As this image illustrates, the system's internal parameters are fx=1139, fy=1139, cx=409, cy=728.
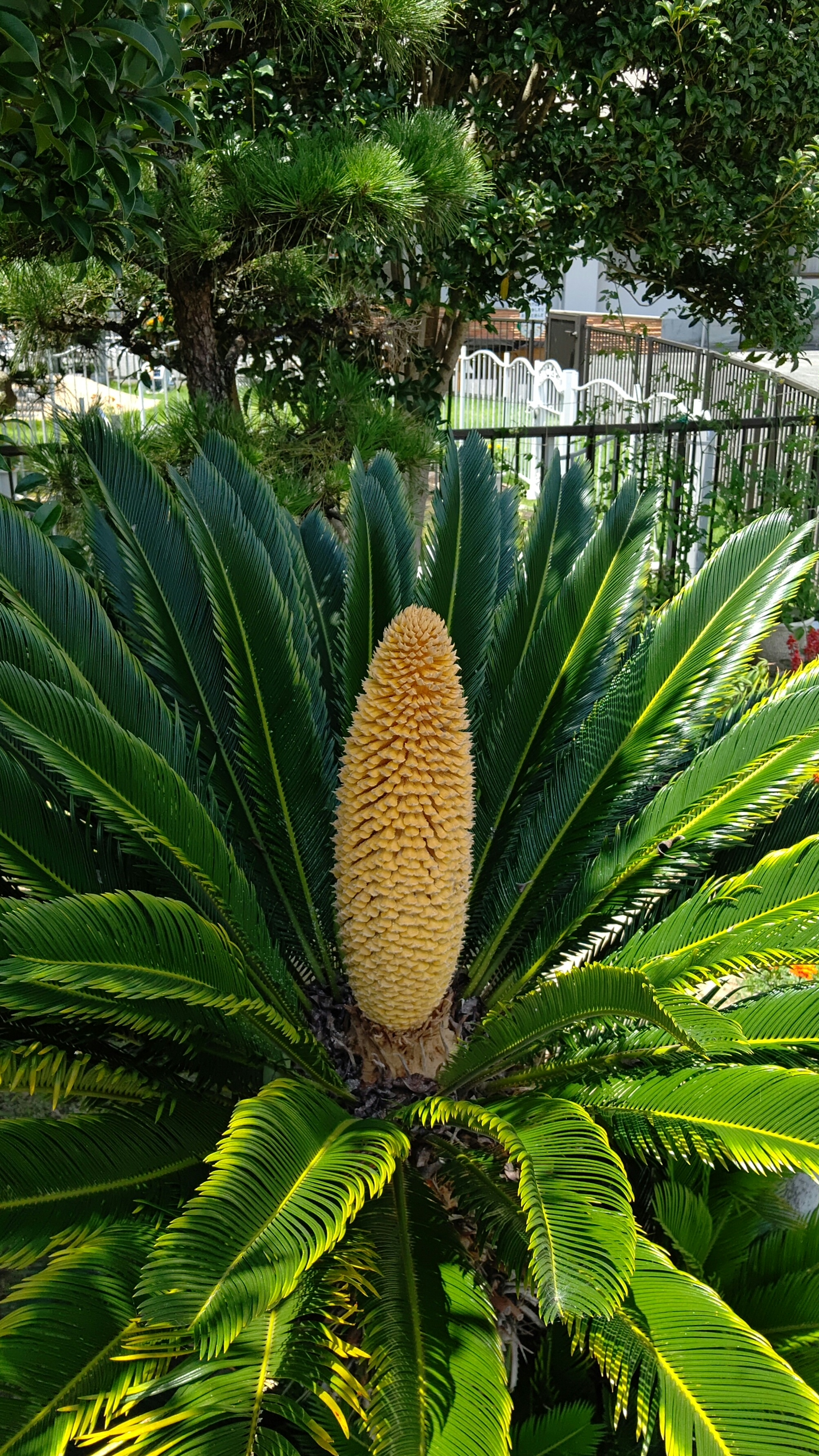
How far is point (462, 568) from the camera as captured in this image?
8.39 feet

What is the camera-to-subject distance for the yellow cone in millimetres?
1750

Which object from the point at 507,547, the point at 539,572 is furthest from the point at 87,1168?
the point at 507,547

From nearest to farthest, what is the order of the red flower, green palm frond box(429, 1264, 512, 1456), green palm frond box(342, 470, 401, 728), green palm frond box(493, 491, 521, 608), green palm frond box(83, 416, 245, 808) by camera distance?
green palm frond box(429, 1264, 512, 1456)
green palm frond box(83, 416, 245, 808)
green palm frond box(342, 470, 401, 728)
green palm frond box(493, 491, 521, 608)
the red flower

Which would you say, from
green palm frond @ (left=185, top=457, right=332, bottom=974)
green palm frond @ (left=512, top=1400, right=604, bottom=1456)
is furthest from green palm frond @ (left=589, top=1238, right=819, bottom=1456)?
green palm frond @ (left=185, top=457, right=332, bottom=974)

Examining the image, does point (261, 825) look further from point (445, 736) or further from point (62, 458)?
point (62, 458)

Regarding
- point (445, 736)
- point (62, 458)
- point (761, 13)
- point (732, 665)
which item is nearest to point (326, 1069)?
point (445, 736)

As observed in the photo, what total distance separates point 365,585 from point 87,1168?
127 cm

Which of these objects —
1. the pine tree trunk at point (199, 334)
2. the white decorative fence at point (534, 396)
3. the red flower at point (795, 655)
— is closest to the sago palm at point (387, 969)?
the pine tree trunk at point (199, 334)

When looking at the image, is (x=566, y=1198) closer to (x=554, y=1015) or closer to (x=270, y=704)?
(x=554, y=1015)

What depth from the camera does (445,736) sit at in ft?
5.78

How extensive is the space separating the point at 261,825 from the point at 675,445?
19.4 ft

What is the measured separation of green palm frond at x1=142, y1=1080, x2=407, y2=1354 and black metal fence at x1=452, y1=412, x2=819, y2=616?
15.1ft

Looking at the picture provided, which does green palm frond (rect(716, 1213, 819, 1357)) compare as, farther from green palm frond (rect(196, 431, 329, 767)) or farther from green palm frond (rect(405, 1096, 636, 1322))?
green palm frond (rect(196, 431, 329, 767))

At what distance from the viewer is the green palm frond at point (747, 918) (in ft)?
5.53
